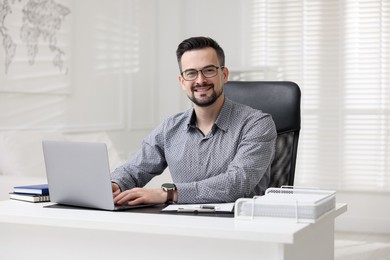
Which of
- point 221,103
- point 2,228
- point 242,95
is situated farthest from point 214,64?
point 2,228

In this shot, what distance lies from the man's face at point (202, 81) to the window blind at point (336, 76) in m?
2.94

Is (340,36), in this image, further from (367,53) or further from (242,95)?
(242,95)

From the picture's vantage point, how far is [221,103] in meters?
2.55

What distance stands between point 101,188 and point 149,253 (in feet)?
0.85

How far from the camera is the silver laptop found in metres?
1.95

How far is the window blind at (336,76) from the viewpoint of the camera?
514cm

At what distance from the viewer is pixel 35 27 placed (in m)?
4.45

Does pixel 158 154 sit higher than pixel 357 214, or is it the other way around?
pixel 158 154

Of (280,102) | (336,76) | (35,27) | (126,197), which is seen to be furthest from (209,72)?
(336,76)

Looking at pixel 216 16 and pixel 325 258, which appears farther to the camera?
pixel 216 16

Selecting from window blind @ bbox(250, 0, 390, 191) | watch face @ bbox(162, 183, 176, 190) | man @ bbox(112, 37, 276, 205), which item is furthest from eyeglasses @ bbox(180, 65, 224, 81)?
window blind @ bbox(250, 0, 390, 191)

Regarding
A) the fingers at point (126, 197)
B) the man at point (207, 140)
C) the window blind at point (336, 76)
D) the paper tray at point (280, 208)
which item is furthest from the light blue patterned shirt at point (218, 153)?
the window blind at point (336, 76)

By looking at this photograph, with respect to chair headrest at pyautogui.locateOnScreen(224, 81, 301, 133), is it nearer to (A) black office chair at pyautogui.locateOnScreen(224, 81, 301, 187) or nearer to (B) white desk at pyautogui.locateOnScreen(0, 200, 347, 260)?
(A) black office chair at pyautogui.locateOnScreen(224, 81, 301, 187)

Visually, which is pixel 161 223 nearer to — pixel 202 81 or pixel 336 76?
pixel 202 81
